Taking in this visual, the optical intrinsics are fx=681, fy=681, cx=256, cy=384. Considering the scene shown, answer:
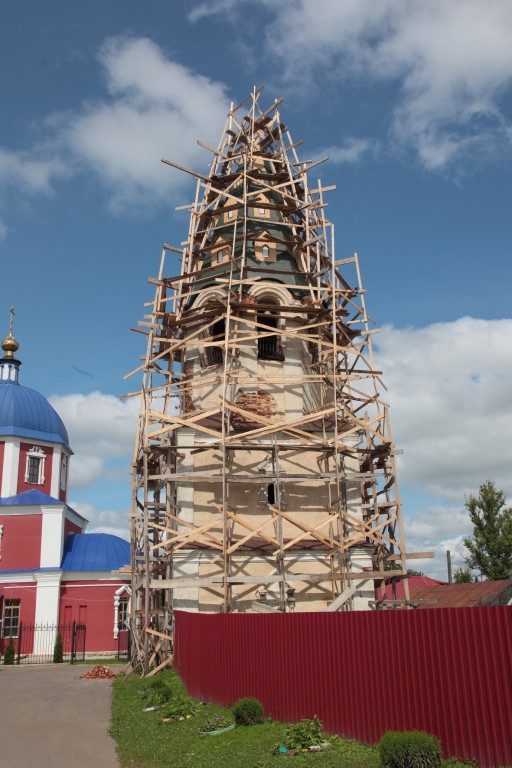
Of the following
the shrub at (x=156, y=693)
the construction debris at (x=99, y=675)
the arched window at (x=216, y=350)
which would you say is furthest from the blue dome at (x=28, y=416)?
the shrub at (x=156, y=693)

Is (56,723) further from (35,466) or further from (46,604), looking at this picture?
(35,466)

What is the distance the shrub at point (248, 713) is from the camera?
11.2 metres

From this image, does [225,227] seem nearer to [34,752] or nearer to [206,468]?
[206,468]

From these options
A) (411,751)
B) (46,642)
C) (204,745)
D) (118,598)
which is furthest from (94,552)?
(411,751)

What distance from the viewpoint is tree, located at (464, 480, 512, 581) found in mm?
32406

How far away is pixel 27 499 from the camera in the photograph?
32344mm

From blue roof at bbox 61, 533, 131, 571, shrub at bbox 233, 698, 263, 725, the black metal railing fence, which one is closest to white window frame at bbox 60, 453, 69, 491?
blue roof at bbox 61, 533, 131, 571

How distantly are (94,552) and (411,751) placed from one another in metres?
26.9

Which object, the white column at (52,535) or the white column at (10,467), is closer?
the white column at (52,535)

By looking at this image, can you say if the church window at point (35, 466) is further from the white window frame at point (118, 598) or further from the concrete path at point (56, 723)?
the concrete path at point (56, 723)

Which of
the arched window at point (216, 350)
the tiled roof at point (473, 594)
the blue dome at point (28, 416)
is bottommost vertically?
the tiled roof at point (473, 594)

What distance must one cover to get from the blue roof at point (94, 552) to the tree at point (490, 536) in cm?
1699

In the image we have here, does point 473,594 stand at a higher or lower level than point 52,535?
lower

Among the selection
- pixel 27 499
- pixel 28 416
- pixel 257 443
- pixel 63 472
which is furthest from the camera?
pixel 63 472
